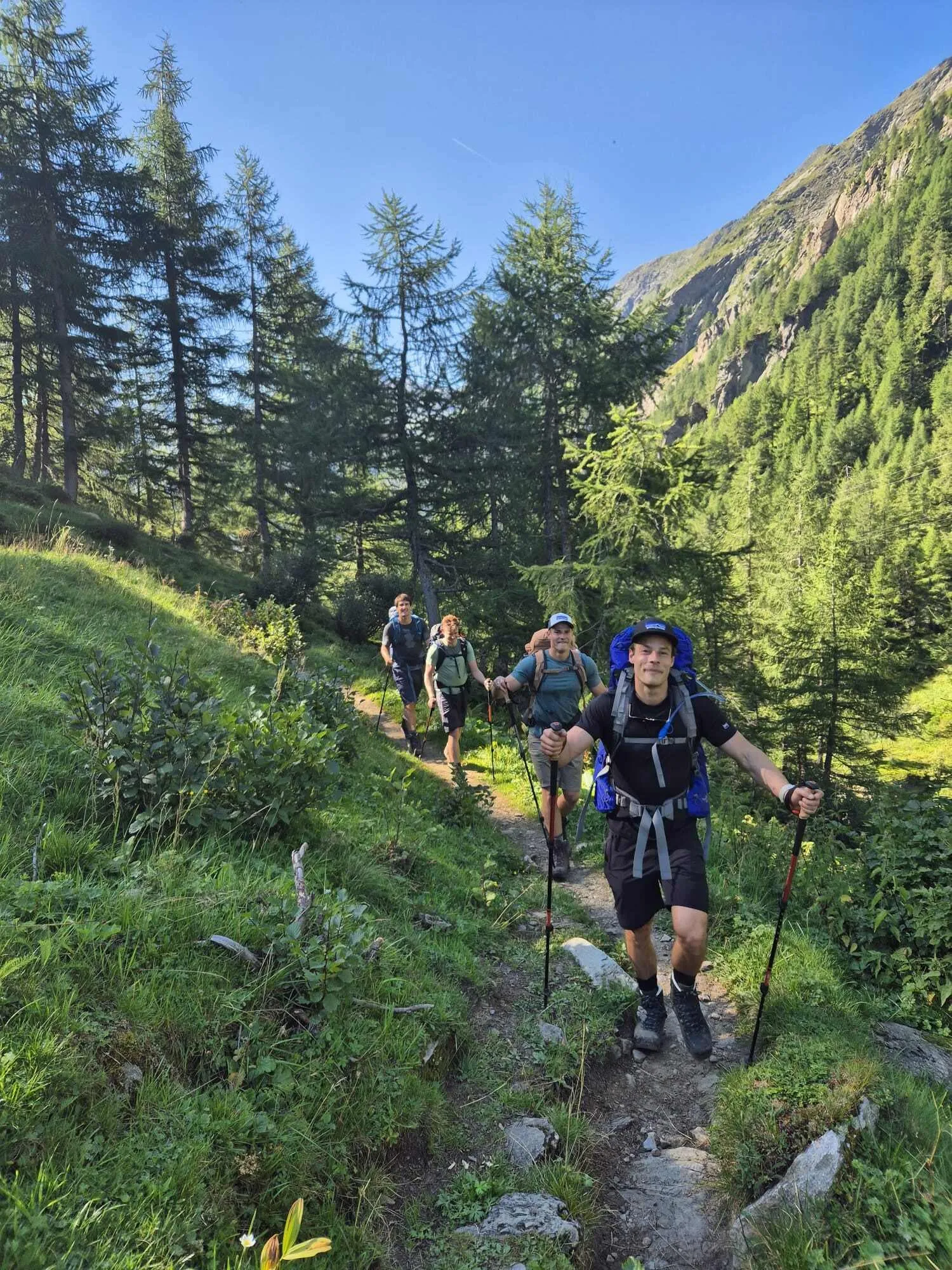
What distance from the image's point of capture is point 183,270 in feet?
76.9

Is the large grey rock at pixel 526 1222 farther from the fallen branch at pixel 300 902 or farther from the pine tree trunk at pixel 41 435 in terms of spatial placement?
the pine tree trunk at pixel 41 435

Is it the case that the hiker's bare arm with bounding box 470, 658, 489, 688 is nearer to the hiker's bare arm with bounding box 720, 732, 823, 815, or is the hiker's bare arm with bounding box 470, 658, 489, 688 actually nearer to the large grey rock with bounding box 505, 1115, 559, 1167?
the hiker's bare arm with bounding box 720, 732, 823, 815

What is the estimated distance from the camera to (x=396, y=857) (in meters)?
5.25

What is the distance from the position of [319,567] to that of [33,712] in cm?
1792

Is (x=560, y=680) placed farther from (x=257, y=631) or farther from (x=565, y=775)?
Result: (x=257, y=631)

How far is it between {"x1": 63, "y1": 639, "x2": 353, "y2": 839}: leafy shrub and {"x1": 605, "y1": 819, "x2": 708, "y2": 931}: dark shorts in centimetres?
218

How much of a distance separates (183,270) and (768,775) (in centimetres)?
2857

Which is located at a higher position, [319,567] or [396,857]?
[319,567]

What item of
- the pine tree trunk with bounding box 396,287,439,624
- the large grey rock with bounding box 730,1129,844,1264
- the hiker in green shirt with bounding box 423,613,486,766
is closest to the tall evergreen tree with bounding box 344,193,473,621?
the pine tree trunk with bounding box 396,287,439,624

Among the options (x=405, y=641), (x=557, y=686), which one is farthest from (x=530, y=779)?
(x=405, y=641)

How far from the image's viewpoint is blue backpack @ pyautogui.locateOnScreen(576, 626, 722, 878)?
3.68m

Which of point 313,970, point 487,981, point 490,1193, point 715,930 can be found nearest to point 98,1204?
point 313,970

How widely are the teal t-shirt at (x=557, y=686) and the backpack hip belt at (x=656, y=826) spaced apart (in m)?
2.71

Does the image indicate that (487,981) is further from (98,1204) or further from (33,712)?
(33,712)
